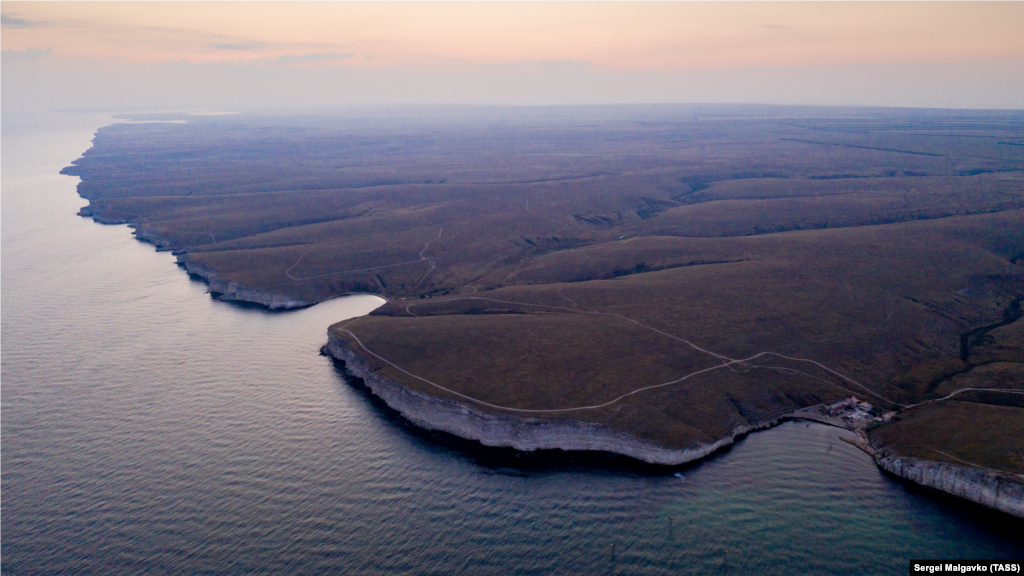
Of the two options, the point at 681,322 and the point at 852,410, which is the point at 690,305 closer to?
the point at 681,322

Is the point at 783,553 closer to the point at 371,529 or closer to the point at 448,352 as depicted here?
the point at 371,529

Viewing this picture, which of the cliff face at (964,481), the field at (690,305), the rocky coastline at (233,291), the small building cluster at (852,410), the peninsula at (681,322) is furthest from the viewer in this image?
the rocky coastline at (233,291)

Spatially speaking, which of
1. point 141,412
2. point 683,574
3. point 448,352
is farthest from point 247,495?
point 683,574

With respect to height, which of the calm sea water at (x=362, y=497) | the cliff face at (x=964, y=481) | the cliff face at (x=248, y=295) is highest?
the cliff face at (x=248, y=295)

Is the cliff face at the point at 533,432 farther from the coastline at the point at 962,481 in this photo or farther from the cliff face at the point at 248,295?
the cliff face at the point at 248,295

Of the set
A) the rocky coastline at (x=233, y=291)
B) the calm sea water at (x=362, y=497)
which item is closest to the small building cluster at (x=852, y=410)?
the calm sea water at (x=362, y=497)

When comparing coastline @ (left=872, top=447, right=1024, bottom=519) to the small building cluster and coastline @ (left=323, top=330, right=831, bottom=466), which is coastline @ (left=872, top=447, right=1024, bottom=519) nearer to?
the small building cluster
